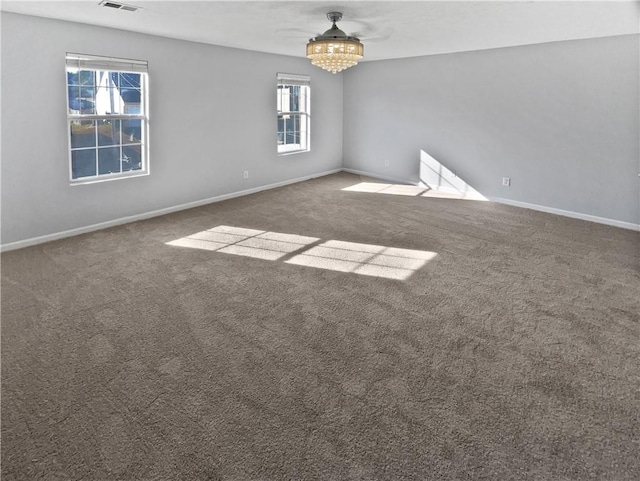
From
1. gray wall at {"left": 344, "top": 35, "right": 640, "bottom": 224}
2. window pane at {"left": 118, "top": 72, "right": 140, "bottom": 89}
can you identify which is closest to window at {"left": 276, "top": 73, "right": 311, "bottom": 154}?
gray wall at {"left": 344, "top": 35, "right": 640, "bottom": 224}

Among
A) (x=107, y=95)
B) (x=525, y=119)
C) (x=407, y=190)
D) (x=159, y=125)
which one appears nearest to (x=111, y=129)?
(x=107, y=95)

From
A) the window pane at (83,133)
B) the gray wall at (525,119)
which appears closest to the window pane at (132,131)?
the window pane at (83,133)

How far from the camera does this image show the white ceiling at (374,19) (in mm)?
3721

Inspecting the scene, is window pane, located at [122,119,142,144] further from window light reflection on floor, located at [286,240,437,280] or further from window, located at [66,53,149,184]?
window light reflection on floor, located at [286,240,437,280]

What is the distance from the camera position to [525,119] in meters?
6.09

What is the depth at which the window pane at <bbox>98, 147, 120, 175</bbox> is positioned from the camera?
530cm

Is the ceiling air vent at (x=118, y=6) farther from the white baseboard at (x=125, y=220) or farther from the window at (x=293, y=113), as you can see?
the window at (x=293, y=113)

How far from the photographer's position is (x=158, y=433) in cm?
203

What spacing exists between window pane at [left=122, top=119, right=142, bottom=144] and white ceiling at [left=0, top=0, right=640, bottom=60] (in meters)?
1.04

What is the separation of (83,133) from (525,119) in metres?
5.59

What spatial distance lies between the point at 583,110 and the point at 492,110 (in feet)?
3.97

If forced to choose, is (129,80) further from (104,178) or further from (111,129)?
(104,178)

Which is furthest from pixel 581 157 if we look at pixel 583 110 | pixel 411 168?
pixel 411 168

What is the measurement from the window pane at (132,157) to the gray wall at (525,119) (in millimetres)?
4202
